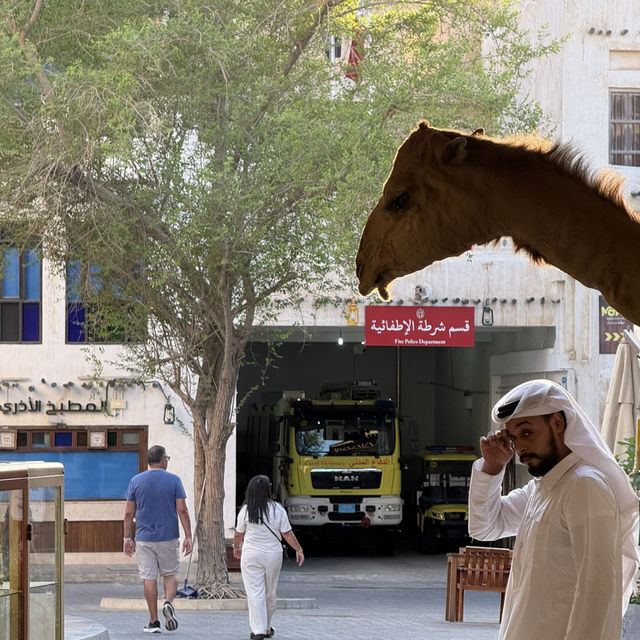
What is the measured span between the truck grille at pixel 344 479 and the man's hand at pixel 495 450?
839 inches

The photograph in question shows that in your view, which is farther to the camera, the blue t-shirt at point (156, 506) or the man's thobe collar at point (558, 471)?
the blue t-shirt at point (156, 506)

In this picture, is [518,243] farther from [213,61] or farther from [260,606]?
[213,61]

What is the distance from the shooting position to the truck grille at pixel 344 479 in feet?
84.4

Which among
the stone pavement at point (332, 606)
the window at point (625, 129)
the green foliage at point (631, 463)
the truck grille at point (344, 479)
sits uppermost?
the window at point (625, 129)

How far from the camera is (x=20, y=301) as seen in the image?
22312mm

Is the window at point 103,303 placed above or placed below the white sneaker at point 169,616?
above

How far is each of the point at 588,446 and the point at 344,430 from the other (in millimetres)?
22141

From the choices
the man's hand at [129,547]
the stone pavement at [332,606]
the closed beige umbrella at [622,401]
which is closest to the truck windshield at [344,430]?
the stone pavement at [332,606]

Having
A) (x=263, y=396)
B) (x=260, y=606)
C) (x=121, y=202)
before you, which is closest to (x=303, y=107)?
(x=121, y=202)

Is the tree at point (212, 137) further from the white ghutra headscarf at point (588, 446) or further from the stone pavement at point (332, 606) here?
the white ghutra headscarf at point (588, 446)

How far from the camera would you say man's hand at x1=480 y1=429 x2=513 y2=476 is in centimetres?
448

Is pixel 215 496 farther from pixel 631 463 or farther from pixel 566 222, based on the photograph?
pixel 566 222

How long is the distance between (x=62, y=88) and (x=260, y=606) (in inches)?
267

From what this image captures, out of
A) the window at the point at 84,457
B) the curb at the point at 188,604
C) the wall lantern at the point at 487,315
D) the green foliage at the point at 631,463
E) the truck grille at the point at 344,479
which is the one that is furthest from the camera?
the truck grille at the point at 344,479
